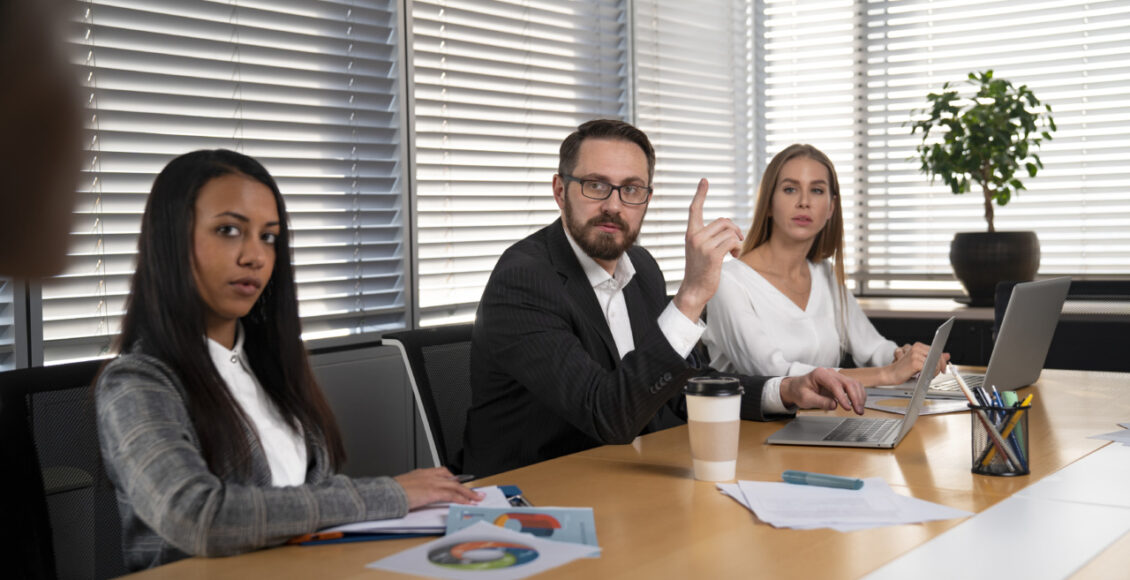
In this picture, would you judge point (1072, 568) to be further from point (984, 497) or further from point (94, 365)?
point (94, 365)

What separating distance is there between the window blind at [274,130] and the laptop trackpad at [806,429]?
1.32 metres

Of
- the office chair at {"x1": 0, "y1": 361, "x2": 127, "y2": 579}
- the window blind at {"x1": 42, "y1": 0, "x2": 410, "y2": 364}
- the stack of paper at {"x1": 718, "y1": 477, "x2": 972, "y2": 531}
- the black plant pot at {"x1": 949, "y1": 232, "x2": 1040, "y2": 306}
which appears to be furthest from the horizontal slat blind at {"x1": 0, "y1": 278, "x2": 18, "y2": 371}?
the black plant pot at {"x1": 949, "y1": 232, "x2": 1040, "y2": 306}

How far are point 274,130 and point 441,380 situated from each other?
0.95 meters

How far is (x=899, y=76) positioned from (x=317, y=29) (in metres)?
2.71

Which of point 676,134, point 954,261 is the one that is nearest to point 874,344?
point 954,261

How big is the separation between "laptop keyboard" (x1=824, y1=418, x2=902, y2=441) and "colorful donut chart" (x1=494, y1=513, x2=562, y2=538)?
2.41ft

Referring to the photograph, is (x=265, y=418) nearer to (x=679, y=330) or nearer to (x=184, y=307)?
(x=184, y=307)

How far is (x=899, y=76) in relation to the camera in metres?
4.34

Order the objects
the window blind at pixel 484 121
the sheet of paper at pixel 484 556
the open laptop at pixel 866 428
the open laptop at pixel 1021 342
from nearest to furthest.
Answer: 1. the sheet of paper at pixel 484 556
2. the open laptop at pixel 866 428
3. the open laptop at pixel 1021 342
4. the window blind at pixel 484 121

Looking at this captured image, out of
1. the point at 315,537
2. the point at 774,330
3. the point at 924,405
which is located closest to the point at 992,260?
the point at 774,330

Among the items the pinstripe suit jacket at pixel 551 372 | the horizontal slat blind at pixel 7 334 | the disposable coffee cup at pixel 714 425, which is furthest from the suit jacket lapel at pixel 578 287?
the horizontal slat blind at pixel 7 334

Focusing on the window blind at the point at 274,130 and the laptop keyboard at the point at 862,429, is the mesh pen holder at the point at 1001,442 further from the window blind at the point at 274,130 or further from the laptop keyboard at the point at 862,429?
the window blind at the point at 274,130

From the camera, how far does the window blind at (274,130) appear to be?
2.23m

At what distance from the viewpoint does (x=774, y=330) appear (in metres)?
2.64
